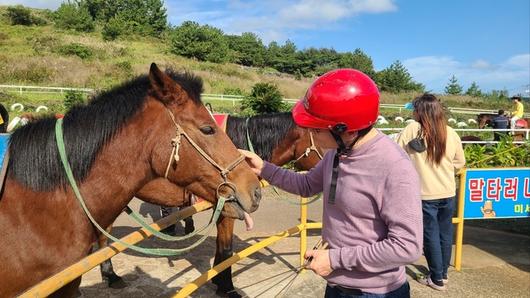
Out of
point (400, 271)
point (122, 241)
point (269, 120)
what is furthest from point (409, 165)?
point (269, 120)

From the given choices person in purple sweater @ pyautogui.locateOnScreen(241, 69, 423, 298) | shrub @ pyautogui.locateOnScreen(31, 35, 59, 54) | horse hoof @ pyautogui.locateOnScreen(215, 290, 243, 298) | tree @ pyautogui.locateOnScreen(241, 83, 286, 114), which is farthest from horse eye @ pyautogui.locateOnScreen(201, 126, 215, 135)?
shrub @ pyautogui.locateOnScreen(31, 35, 59, 54)

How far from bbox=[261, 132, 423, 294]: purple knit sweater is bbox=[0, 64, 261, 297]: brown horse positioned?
0.61 meters

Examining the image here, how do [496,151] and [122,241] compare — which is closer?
[122,241]

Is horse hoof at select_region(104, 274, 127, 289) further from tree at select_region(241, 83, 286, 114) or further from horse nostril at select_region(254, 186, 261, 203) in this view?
tree at select_region(241, 83, 286, 114)

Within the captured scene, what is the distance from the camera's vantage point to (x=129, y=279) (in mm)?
4492

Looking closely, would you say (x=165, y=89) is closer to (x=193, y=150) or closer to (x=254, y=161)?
(x=193, y=150)

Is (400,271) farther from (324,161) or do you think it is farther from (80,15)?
(80,15)

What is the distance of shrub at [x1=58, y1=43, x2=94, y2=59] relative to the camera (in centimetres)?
3276

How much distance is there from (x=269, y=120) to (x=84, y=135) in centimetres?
279

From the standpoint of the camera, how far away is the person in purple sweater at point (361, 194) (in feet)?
4.97

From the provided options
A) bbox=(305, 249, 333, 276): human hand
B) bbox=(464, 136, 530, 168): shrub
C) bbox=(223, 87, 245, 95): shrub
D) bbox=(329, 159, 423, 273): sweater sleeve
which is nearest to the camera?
bbox=(329, 159, 423, 273): sweater sleeve

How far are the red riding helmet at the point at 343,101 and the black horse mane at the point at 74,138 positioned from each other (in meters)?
0.96

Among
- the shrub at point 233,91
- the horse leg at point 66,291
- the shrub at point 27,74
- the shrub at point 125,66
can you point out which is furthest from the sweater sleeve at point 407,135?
the shrub at point 125,66

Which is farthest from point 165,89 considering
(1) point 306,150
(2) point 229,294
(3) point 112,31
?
(3) point 112,31
